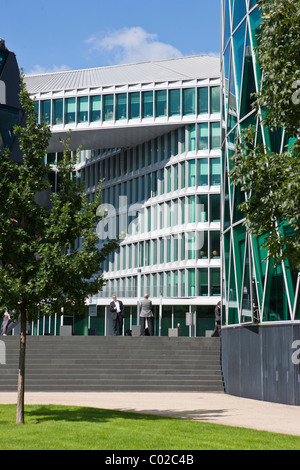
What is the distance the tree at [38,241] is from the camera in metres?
14.7

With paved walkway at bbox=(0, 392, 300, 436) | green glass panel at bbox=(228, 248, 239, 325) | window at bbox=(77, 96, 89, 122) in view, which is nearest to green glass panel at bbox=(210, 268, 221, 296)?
window at bbox=(77, 96, 89, 122)

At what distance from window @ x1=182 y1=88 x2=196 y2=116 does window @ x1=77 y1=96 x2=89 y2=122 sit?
8.04 meters

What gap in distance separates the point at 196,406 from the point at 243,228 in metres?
6.86

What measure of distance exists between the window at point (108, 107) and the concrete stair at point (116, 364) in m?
32.8

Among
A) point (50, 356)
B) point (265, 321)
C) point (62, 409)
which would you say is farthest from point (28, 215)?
point (50, 356)

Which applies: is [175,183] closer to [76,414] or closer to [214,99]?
[214,99]

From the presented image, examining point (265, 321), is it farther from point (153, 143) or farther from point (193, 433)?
point (153, 143)

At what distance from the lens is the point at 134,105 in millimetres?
58875

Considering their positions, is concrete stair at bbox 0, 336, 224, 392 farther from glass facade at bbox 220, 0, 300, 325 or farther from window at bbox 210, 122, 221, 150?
window at bbox 210, 122, 221, 150

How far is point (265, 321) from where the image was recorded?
21.8 meters

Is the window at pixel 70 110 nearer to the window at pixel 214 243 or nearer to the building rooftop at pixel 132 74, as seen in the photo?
the building rooftop at pixel 132 74

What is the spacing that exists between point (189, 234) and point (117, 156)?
13.8m

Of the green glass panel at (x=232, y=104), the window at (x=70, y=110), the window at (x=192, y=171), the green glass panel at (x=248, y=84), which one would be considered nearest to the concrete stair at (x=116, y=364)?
the green glass panel at (x=232, y=104)

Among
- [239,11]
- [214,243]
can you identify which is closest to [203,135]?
[214,243]
